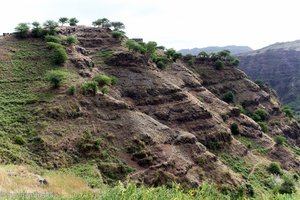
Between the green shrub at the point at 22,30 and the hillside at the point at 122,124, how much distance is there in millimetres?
2278

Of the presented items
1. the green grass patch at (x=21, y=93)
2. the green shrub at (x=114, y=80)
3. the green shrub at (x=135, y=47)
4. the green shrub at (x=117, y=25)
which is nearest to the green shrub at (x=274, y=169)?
the green shrub at (x=114, y=80)

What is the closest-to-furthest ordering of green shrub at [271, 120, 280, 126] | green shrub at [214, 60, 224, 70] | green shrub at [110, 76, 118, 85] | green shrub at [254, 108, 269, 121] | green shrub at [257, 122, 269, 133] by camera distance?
green shrub at [110, 76, 118, 85] → green shrub at [257, 122, 269, 133] → green shrub at [254, 108, 269, 121] → green shrub at [271, 120, 280, 126] → green shrub at [214, 60, 224, 70]

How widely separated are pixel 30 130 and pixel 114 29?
6041cm

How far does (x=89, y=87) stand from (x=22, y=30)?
1159 inches

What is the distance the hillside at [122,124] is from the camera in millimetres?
58844

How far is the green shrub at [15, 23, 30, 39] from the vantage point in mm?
87188

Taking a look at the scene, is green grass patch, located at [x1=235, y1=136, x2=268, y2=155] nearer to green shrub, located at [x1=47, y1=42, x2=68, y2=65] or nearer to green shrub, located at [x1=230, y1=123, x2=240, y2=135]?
green shrub, located at [x1=230, y1=123, x2=240, y2=135]

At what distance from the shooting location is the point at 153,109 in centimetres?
7931

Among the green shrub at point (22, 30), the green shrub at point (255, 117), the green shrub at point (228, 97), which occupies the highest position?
the green shrub at point (22, 30)

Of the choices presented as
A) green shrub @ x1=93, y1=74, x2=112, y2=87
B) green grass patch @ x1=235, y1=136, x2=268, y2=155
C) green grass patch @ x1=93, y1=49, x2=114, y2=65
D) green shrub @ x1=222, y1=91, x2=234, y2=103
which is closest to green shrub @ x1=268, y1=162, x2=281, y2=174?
green grass patch @ x1=235, y1=136, x2=268, y2=155

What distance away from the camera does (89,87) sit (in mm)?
70250

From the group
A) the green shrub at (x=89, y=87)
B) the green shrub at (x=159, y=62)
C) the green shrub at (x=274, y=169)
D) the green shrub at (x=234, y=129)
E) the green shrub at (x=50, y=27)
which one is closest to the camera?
the green shrub at (x=89, y=87)

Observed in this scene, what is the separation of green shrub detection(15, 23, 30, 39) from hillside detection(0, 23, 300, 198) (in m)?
2.28

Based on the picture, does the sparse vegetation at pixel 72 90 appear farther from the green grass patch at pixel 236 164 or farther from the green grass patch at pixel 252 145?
the green grass patch at pixel 252 145
